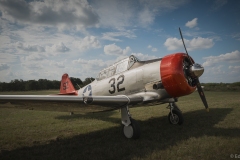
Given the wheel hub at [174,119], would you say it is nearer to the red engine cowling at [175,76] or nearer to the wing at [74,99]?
the red engine cowling at [175,76]

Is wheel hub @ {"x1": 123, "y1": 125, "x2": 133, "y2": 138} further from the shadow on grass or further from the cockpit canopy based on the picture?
the cockpit canopy

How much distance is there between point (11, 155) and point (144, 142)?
3.46 meters

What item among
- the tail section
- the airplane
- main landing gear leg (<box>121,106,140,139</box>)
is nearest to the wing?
the airplane

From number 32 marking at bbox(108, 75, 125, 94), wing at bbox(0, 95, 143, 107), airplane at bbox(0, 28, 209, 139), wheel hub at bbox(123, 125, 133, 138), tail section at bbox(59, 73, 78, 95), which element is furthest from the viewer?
tail section at bbox(59, 73, 78, 95)

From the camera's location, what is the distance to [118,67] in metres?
6.75

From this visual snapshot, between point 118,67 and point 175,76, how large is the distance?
8.58 feet

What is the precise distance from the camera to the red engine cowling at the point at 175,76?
190 inches

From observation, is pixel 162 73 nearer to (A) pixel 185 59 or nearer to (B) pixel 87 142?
(A) pixel 185 59

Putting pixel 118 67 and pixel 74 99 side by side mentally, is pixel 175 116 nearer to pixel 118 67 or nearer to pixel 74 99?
pixel 118 67

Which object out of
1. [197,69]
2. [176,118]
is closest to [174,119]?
[176,118]

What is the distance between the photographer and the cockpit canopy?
20.9 ft

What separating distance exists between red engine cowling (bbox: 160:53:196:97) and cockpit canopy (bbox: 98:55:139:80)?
1513mm

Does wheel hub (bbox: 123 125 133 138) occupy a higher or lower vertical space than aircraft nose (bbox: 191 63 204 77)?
lower

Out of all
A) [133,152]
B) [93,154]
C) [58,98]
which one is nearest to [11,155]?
[58,98]
